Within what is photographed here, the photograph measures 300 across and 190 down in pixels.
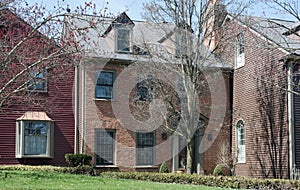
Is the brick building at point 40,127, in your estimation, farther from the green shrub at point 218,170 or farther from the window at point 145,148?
the green shrub at point 218,170

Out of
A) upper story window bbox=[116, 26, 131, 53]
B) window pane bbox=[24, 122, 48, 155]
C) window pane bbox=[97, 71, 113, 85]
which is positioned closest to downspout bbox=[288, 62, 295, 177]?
upper story window bbox=[116, 26, 131, 53]

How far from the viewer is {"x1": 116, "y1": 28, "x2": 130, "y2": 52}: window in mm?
25375

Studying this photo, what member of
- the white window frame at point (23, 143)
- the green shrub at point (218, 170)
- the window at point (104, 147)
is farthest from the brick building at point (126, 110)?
the green shrub at point (218, 170)

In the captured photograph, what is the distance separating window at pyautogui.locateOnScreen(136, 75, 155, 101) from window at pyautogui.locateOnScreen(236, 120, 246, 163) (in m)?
4.83

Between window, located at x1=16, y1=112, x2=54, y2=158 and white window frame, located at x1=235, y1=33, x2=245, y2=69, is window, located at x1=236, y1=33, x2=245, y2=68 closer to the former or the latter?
white window frame, located at x1=235, y1=33, x2=245, y2=69

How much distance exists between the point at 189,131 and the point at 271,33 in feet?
19.9

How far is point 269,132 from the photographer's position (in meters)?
23.2

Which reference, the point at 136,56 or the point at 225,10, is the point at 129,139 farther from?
the point at 225,10

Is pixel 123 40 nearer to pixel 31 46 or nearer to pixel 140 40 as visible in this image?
pixel 140 40

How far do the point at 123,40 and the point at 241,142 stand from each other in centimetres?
766

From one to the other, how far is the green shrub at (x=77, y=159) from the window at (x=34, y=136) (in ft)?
3.26

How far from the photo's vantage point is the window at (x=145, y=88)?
2375 cm

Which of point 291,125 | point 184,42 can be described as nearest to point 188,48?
point 184,42

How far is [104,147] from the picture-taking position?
81.6 ft
